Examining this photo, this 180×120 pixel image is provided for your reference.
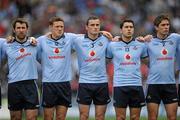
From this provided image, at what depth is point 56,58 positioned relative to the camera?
13.8m

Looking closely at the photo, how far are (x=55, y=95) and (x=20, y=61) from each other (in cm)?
94

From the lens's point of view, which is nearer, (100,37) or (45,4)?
(100,37)

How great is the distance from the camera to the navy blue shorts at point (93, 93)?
44.9 feet

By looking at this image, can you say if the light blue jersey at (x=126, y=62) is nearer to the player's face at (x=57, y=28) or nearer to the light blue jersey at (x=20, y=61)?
the player's face at (x=57, y=28)

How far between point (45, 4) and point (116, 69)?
9.00 m

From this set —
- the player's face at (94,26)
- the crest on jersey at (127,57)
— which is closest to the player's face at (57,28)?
the player's face at (94,26)

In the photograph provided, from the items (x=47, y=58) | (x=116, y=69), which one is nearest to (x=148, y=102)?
(x=116, y=69)

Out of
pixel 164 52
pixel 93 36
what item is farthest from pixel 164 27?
pixel 93 36

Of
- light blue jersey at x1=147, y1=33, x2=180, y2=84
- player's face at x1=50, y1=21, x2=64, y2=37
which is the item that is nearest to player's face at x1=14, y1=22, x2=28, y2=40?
player's face at x1=50, y1=21, x2=64, y2=37

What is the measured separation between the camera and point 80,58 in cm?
1386

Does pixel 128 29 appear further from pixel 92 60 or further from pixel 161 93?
pixel 161 93

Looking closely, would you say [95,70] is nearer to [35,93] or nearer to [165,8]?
[35,93]

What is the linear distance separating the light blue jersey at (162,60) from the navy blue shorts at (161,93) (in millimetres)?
79

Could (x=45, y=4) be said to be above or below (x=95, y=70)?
above
